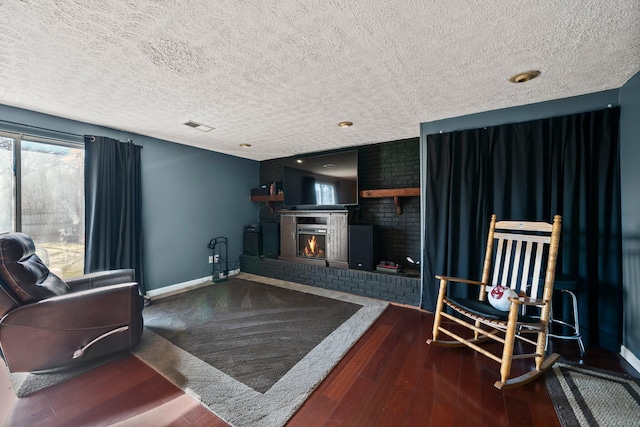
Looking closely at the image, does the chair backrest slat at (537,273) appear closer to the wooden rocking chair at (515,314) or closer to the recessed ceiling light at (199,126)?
the wooden rocking chair at (515,314)

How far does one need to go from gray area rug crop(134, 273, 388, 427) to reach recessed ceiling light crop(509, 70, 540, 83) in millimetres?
2476

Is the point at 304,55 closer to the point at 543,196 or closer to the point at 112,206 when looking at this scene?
the point at 543,196

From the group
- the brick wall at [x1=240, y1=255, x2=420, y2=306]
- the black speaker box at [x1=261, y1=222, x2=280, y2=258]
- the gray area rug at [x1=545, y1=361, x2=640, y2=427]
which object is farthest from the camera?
the black speaker box at [x1=261, y1=222, x2=280, y2=258]

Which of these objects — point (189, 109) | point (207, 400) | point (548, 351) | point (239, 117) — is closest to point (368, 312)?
point (548, 351)

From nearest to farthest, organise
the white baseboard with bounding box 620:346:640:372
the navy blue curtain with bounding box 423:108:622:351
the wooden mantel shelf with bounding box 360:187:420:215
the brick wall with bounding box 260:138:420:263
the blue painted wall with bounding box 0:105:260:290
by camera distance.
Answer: the white baseboard with bounding box 620:346:640:372, the navy blue curtain with bounding box 423:108:622:351, the wooden mantel shelf with bounding box 360:187:420:215, the blue painted wall with bounding box 0:105:260:290, the brick wall with bounding box 260:138:420:263

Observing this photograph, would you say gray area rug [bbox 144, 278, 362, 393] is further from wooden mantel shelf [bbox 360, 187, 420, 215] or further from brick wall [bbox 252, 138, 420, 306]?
wooden mantel shelf [bbox 360, 187, 420, 215]

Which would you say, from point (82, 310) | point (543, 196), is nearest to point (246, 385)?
point (82, 310)

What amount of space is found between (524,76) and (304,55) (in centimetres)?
165

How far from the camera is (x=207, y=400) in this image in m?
1.54

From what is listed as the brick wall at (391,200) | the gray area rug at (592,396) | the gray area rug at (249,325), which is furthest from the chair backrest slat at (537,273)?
the gray area rug at (249,325)

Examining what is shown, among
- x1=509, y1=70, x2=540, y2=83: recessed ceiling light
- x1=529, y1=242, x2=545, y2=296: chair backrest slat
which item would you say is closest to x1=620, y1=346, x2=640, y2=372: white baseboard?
x1=529, y1=242, x2=545, y2=296: chair backrest slat

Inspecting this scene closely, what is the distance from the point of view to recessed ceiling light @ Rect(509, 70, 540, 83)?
5.94 ft

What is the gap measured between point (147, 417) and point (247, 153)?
12.1 ft

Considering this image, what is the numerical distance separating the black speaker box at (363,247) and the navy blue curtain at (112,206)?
2.83 metres
